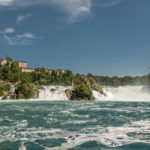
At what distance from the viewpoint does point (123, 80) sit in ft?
445

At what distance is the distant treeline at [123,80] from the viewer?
12316 cm

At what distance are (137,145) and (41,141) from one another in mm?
4003

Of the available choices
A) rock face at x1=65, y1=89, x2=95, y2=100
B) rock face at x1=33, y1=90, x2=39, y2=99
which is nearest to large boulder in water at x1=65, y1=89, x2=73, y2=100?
rock face at x1=65, y1=89, x2=95, y2=100

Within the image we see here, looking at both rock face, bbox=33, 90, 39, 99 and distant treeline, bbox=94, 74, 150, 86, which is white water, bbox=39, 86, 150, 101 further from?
distant treeline, bbox=94, 74, 150, 86

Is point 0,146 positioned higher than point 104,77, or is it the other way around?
point 104,77

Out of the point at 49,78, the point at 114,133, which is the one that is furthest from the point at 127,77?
the point at 114,133

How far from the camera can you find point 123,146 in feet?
23.4

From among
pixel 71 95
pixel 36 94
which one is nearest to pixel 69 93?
pixel 71 95

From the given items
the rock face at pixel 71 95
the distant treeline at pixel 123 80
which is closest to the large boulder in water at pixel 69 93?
the rock face at pixel 71 95

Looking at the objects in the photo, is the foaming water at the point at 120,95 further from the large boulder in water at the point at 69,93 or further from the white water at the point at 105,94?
the large boulder in water at the point at 69,93

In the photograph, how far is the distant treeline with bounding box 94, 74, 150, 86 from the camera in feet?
→ 404

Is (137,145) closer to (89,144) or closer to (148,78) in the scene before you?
(89,144)

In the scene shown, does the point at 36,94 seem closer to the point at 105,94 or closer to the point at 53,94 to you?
the point at 53,94

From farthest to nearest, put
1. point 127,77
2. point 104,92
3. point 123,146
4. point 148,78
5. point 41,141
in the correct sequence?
1. point 127,77
2. point 148,78
3. point 104,92
4. point 41,141
5. point 123,146
